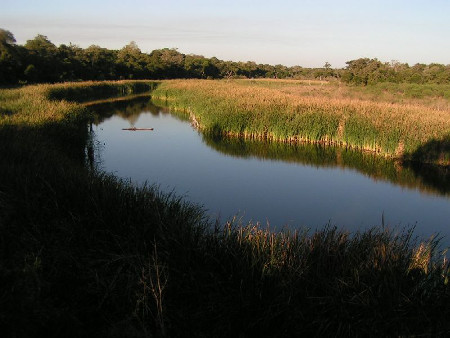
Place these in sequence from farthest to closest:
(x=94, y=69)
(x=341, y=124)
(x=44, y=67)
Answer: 1. (x=94, y=69)
2. (x=44, y=67)
3. (x=341, y=124)

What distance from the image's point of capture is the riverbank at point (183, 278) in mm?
3336

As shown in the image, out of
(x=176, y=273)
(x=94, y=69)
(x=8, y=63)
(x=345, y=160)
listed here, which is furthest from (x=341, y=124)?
(x=94, y=69)

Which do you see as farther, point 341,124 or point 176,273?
point 341,124

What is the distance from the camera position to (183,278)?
150 inches

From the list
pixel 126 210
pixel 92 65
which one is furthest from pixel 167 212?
pixel 92 65

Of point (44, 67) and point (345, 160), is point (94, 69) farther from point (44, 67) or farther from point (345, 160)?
point (345, 160)

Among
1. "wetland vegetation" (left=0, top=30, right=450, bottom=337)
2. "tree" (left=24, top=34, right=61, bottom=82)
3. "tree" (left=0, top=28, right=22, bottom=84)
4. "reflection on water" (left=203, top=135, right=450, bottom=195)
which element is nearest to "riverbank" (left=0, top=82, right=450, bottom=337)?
"wetland vegetation" (left=0, top=30, right=450, bottom=337)

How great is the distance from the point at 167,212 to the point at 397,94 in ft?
88.6

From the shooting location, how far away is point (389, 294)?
3.50m

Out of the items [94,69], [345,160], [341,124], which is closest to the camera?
[345,160]

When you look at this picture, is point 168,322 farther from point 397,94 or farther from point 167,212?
point 397,94

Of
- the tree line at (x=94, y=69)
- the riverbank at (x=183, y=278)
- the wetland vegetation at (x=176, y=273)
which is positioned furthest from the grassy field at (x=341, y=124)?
the tree line at (x=94, y=69)

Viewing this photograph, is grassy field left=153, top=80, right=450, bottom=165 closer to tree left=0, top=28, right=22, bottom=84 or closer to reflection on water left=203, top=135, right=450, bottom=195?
reflection on water left=203, top=135, right=450, bottom=195

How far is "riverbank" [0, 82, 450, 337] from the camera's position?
10.9 ft
